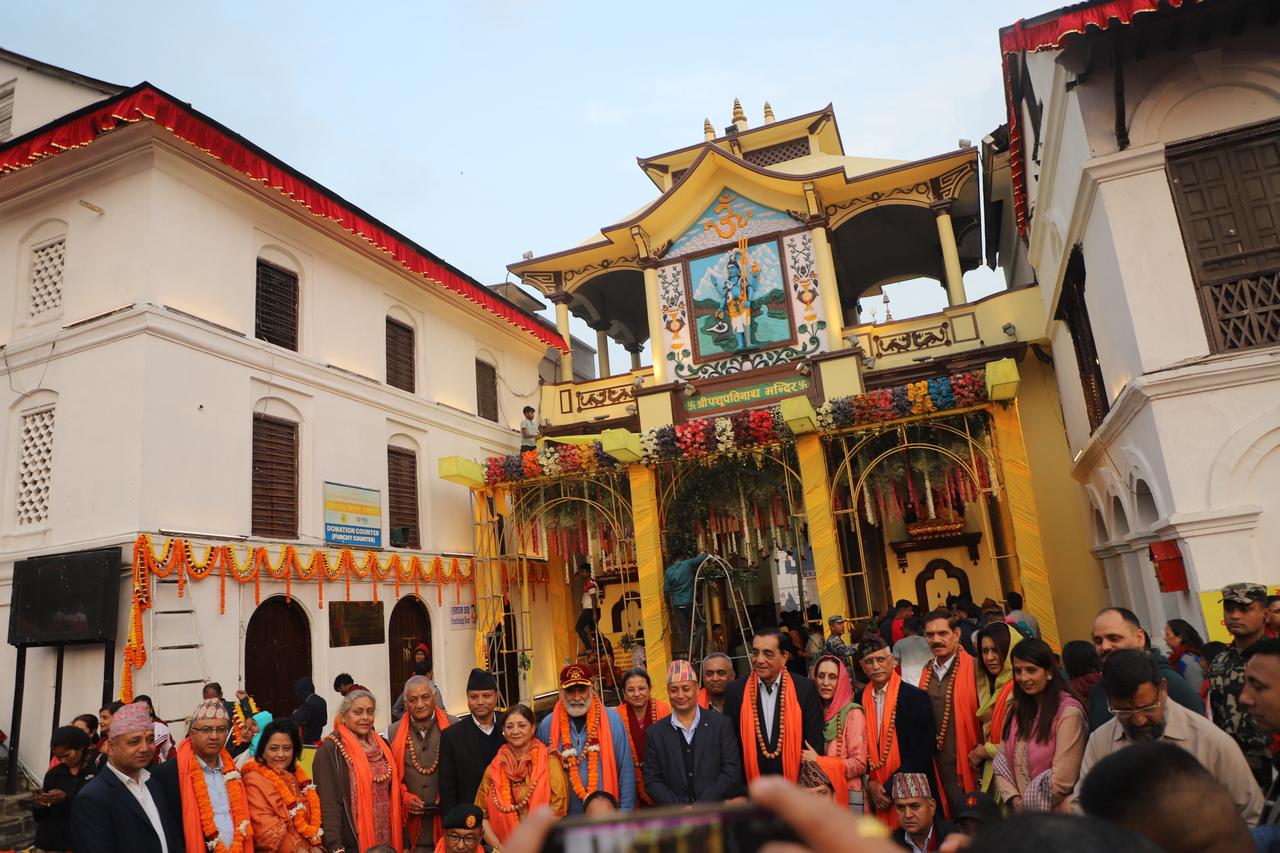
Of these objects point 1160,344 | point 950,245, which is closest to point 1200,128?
point 1160,344

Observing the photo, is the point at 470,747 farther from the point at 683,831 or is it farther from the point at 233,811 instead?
the point at 683,831

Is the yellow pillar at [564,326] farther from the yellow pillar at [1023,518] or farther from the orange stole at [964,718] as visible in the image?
the orange stole at [964,718]

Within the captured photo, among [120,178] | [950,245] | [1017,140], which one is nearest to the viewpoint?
[120,178]

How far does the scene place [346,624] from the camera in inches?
474

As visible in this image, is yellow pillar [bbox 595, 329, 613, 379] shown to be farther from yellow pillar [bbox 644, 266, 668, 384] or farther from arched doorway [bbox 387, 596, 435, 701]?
arched doorway [bbox 387, 596, 435, 701]

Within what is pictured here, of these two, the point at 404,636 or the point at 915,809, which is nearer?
the point at 915,809

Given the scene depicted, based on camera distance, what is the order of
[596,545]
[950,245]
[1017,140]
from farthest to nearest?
1. [950,245]
2. [596,545]
3. [1017,140]

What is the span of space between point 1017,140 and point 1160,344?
7037mm

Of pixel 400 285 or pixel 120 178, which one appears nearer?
pixel 120 178

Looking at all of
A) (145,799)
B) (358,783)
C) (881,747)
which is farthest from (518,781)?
(881,747)

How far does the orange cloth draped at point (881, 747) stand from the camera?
5.02 m

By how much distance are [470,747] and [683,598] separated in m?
7.34

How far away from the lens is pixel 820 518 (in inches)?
492

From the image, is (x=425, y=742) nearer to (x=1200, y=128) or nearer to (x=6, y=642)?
(x=6, y=642)
